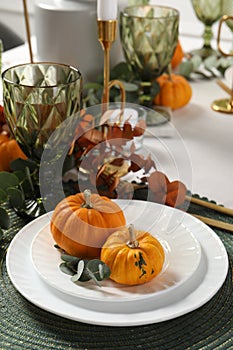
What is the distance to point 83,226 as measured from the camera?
86cm

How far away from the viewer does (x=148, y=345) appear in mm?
745

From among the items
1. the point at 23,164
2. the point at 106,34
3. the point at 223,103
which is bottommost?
the point at 223,103

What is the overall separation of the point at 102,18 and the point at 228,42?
1.02 meters

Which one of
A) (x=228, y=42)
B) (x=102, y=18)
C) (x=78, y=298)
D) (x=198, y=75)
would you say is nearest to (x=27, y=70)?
(x=102, y=18)

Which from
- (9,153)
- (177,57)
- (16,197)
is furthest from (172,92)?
(16,197)

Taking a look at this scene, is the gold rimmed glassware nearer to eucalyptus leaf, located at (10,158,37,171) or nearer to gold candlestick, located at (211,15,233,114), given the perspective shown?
gold candlestick, located at (211,15,233,114)

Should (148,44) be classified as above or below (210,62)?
above

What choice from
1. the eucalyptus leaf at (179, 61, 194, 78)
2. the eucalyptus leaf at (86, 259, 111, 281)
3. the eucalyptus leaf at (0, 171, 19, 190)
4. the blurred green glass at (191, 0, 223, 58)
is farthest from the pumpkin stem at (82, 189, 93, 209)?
the blurred green glass at (191, 0, 223, 58)

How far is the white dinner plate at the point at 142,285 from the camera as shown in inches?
30.4

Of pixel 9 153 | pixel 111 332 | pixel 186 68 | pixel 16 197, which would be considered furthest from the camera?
pixel 186 68

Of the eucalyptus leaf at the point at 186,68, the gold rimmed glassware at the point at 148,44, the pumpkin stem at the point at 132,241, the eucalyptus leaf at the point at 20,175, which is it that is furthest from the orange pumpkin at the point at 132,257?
the eucalyptus leaf at the point at 186,68

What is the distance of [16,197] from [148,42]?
593 millimetres

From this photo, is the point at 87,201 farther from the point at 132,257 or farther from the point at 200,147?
the point at 200,147

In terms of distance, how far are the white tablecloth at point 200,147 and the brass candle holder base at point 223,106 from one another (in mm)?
13
